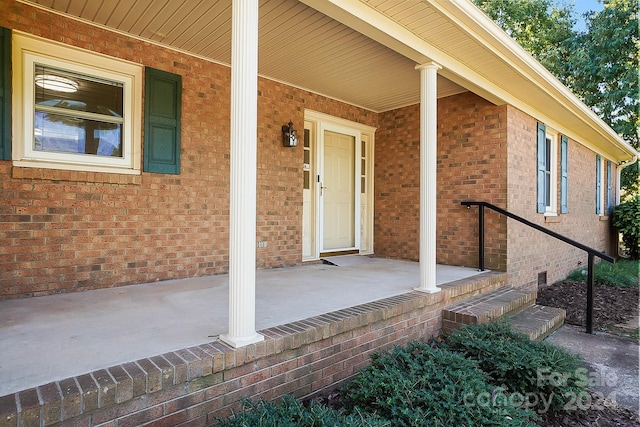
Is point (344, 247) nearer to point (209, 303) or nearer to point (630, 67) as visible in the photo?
Answer: point (209, 303)

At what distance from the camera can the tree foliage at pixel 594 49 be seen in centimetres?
1072

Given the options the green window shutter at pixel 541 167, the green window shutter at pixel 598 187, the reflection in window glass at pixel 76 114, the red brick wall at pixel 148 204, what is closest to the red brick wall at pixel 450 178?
the green window shutter at pixel 541 167

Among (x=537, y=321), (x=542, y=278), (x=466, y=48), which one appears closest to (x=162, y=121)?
(x=466, y=48)

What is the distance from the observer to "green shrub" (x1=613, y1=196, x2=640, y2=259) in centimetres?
897

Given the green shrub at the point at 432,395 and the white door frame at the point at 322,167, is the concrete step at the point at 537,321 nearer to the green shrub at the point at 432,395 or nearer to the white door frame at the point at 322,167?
the green shrub at the point at 432,395

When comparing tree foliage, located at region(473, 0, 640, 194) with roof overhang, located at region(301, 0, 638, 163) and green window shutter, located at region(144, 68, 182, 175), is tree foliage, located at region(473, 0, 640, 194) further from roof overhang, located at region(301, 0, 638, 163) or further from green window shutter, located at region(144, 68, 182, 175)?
green window shutter, located at region(144, 68, 182, 175)

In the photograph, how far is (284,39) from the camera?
3.46 meters

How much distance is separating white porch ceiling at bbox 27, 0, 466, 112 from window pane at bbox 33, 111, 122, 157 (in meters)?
0.86

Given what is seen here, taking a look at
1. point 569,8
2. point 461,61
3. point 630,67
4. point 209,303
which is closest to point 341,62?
point 461,61

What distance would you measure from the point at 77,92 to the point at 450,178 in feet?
14.0

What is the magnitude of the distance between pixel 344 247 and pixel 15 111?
3979 millimetres

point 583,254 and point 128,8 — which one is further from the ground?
point 128,8

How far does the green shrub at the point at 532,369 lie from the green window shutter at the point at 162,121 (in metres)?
3.03

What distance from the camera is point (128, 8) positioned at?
9.64 ft
